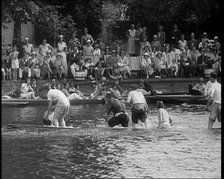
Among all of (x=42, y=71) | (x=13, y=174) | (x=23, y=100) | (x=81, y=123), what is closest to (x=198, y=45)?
(x=42, y=71)

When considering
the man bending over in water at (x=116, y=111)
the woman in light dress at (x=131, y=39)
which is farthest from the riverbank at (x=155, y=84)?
the man bending over in water at (x=116, y=111)

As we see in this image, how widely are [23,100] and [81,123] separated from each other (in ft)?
21.5

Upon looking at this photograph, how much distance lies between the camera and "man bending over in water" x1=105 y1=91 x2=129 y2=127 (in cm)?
2145

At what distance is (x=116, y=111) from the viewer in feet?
70.7

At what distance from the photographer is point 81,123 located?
78.4 ft

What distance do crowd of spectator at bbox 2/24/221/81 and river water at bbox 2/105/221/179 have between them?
29.4 ft

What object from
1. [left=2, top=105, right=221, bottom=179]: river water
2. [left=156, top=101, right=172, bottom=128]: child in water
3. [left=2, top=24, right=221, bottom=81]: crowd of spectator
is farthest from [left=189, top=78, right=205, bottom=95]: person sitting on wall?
[left=156, top=101, right=172, bottom=128]: child in water

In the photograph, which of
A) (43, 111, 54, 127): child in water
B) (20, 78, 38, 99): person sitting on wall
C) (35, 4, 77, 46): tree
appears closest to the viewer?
(43, 111, 54, 127): child in water

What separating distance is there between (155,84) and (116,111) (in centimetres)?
1367

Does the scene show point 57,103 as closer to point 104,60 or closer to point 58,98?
point 58,98

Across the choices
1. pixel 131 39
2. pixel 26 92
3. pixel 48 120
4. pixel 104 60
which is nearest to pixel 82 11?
pixel 131 39

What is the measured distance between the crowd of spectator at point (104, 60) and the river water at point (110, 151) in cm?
895

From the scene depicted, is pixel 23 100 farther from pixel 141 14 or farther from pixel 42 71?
pixel 141 14

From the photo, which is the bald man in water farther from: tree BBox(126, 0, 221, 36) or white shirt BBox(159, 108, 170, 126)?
tree BBox(126, 0, 221, 36)
